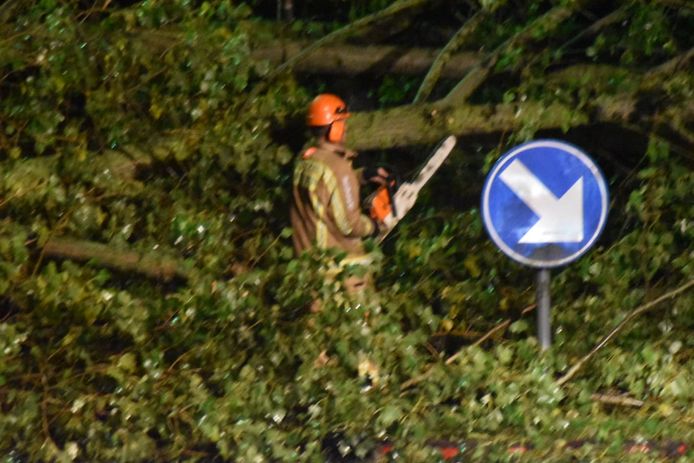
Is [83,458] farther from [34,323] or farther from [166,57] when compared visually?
[166,57]

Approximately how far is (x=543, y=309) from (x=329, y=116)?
159cm

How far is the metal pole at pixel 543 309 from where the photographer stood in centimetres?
809

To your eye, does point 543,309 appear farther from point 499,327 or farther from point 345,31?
point 345,31

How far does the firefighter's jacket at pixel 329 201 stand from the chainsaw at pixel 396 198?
0.11 metres

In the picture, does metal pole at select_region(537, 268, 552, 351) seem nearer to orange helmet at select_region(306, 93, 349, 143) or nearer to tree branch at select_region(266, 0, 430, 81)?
orange helmet at select_region(306, 93, 349, 143)

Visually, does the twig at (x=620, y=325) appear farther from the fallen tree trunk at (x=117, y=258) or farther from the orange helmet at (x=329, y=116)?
the fallen tree trunk at (x=117, y=258)

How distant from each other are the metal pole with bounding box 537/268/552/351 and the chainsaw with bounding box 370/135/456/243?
1064 mm

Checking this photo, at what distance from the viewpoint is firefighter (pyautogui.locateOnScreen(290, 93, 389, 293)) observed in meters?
8.54

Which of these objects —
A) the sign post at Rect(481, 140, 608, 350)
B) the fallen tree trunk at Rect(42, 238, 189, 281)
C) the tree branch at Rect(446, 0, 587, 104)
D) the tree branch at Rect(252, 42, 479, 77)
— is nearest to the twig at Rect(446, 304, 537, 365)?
the sign post at Rect(481, 140, 608, 350)

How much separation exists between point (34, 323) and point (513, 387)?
9.40 feet

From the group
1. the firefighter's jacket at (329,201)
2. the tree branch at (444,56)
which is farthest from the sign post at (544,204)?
the tree branch at (444,56)

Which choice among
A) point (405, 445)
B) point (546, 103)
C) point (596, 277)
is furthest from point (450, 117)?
point (405, 445)

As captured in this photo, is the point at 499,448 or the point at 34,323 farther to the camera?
the point at 34,323

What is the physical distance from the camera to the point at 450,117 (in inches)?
364
